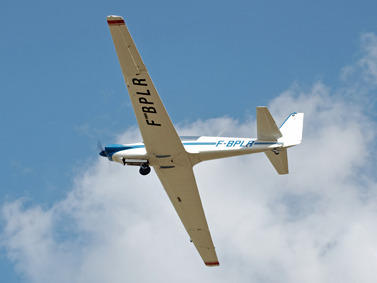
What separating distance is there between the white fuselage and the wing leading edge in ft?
1.39

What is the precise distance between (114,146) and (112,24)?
6173 millimetres

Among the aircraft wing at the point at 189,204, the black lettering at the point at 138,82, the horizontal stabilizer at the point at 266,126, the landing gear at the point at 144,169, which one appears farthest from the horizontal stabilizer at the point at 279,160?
the black lettering at the point at 138,82

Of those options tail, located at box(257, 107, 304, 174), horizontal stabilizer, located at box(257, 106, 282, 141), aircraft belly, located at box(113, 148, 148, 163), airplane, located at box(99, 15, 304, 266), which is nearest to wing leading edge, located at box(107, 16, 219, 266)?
airplane, located at box(99, 15, 304, 266)

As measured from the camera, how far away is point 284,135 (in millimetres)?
23969

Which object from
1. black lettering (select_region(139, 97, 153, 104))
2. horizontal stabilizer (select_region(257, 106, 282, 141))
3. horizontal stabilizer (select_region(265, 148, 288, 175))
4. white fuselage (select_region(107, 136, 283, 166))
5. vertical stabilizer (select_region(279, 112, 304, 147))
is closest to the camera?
horizontal stabilizer (select_region(257, 106, 282, 141))

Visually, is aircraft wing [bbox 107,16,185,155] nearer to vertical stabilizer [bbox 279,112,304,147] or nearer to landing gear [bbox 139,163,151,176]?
landing gear [bbox 139,163,151,176]

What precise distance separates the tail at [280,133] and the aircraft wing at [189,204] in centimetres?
347

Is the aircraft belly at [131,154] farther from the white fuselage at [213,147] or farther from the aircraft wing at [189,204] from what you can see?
the aircraft wing at [189,204]

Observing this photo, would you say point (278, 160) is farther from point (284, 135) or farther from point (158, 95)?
point (158, 95)

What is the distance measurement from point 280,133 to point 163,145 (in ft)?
14.9

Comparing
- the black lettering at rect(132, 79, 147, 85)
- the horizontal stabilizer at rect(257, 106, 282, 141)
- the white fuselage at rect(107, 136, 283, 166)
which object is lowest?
the white fuselage at rect(107, 136, 283, 166)

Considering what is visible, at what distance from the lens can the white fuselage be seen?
23.2 m

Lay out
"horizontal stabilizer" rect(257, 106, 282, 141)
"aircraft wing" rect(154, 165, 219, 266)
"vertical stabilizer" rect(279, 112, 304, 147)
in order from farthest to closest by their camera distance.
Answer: "aircraft wing" rect(154, 165, 219, 266), "vertical stabilizer" rect(279, 112, 304, 147), "horizontal stabilizer" rect(257, 106, 282, 141)

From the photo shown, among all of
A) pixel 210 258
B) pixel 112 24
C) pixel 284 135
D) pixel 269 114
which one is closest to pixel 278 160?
pixel 284 135
